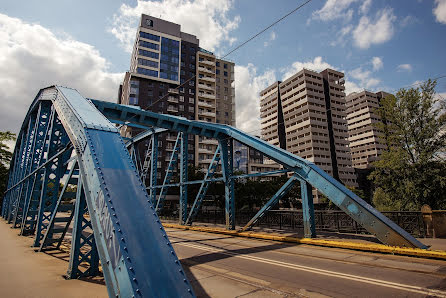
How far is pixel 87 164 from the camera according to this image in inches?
189

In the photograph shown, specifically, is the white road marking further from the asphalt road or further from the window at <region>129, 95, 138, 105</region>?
the window at <region>129, 95, 138, 105</region>

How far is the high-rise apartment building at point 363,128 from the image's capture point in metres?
96.0

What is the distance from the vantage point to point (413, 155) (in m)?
22.1

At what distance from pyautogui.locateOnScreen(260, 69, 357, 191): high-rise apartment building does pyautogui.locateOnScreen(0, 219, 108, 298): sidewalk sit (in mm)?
75628

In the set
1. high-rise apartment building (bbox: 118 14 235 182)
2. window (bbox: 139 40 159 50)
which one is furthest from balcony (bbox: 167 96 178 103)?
window (bbox: 139 40 159 50)

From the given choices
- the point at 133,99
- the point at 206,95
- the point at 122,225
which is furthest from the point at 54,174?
the point at 206,95

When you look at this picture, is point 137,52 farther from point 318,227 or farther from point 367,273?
point 367,273

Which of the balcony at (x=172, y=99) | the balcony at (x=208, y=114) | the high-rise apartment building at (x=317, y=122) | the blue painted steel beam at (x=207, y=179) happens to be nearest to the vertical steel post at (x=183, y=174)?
the blue painted steel beam at (x=207, y=179)

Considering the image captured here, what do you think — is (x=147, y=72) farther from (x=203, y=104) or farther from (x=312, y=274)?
(x=312, y=274)

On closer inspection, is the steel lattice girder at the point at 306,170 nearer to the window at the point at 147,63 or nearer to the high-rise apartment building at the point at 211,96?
the high-rise apartment building at the point at 211,96

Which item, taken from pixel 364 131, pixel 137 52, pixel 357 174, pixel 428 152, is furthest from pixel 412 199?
pixel 364 131

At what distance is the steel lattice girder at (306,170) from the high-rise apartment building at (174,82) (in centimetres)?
4149

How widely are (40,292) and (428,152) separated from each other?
28078 millimetres

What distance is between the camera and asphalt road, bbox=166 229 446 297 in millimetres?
5113
